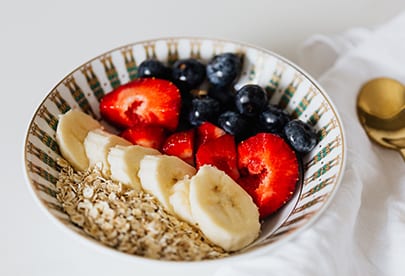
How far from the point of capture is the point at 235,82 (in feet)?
3.78

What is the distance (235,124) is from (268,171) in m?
0.13

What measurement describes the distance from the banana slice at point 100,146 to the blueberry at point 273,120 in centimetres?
27

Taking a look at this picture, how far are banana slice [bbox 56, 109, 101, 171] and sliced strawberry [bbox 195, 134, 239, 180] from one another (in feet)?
0.72

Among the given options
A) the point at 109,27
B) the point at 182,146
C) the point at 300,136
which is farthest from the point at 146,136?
the point at 109,27

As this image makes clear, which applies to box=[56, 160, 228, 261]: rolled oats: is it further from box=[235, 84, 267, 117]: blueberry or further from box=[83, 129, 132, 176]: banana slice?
box=[235, 84, 267, 117]: blueberry

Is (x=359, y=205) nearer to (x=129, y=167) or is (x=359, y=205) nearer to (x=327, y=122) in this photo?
(x=327, y=122)

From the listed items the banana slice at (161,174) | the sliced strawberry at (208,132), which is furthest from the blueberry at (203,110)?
the banana slice at (161,174)

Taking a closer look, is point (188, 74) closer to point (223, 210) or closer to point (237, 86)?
point (237, 86)

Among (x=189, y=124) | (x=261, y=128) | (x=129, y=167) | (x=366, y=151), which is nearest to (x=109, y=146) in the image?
(x=129, y=167)

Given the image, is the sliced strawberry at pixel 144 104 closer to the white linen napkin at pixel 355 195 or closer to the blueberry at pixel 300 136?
the blueberry at pixel 300 136

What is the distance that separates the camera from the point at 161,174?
2.84 ft

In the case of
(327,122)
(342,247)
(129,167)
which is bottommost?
(342,247)

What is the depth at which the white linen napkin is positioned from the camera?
827 mm

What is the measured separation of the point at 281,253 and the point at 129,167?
30 centimetres
